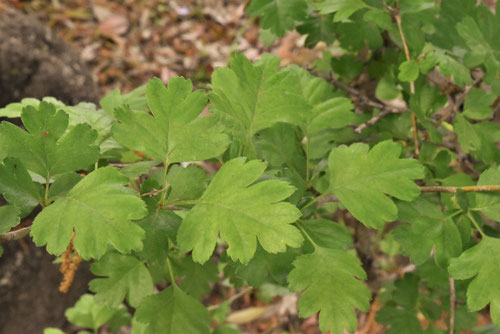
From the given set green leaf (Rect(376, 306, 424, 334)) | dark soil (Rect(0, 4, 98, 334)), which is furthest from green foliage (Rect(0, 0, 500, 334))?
dark soil (Rect(0, 4, 98, 334))

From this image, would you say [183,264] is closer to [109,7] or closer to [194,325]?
[194,325]

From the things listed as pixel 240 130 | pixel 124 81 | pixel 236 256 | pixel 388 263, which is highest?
pixel 240 130

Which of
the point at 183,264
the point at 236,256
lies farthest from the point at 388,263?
the point at 236,256

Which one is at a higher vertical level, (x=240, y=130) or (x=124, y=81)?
(x=240, y=130)

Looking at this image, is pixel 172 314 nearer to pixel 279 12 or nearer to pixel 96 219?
pixel 96 219

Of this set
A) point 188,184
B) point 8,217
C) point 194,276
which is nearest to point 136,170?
point 188,184

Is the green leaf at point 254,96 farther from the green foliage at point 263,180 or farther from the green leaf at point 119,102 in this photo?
the green leaf at point 119,102

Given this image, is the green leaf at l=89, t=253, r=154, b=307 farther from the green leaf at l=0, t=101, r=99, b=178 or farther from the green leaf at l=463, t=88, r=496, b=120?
the green leaf at l=463, t=88, r=496, b=120
